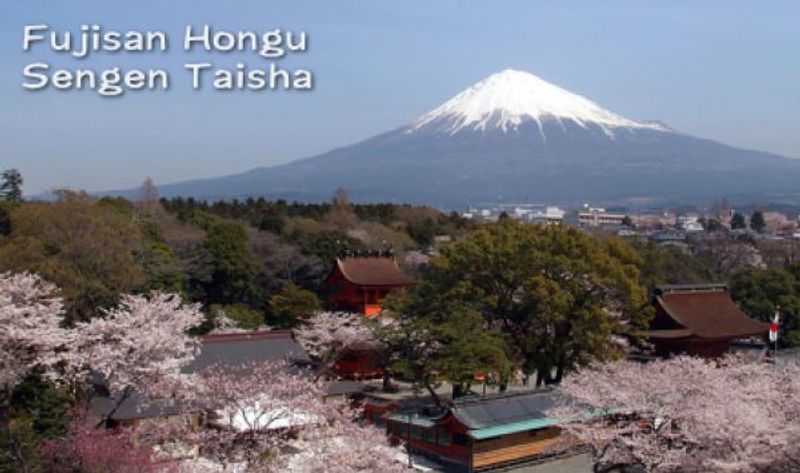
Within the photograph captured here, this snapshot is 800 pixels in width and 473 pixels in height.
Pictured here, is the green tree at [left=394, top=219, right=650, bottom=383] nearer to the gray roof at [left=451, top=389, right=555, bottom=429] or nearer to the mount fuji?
the gray roof at [left=451, top=389, right=555, bottom=429]

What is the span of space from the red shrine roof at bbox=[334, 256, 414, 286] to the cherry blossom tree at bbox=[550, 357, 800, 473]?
13245mm

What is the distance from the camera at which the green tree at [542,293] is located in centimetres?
2003

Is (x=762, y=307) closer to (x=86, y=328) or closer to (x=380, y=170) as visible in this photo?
(x=86, y=328)

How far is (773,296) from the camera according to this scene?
29.5 meters

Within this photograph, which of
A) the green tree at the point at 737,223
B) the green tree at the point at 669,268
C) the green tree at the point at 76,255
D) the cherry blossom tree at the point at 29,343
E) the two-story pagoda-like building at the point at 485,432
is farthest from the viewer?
the green tree at the point at 737,223

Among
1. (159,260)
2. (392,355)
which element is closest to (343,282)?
(159,260)

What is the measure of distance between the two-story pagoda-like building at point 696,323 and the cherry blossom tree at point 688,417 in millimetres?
9215

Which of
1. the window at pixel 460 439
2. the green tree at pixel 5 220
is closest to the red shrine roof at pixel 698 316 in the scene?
the window at pixel 460 439

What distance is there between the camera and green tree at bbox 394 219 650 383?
65.7 ft

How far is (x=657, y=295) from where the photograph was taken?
1039 inches

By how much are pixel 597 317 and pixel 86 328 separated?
10830 mm

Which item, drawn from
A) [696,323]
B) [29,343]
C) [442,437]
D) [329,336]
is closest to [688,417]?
[442,437]

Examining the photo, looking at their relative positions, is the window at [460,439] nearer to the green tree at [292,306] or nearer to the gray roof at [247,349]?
the gray roof at [247,349]

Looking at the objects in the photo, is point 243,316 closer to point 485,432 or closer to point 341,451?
point 485,432
